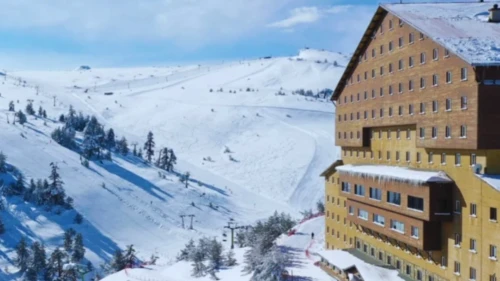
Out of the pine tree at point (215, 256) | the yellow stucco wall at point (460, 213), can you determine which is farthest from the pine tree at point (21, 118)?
the yellow stucco wall at point (460, 213)

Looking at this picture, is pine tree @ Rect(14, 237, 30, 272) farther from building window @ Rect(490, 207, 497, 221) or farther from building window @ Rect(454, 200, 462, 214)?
building window @ Rect(490, 207, 497, 221)

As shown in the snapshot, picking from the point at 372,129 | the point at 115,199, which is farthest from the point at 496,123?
the point at 115,199

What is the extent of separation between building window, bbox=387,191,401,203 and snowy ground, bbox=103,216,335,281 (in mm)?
10126

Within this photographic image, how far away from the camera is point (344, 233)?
51.7 metres

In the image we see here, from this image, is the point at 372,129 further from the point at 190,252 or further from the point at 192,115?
the point at 192,115

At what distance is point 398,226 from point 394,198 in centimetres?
201

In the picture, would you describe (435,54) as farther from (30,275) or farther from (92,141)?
(92,141)

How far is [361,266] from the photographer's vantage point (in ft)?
137

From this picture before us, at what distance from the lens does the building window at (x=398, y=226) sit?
121ft

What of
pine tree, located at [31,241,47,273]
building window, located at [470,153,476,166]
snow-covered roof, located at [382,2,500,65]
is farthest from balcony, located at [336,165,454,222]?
pine tree, located at [31,241,47,273]

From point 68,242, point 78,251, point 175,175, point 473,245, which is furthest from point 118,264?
point 175,175

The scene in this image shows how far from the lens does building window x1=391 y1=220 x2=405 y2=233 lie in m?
36.9

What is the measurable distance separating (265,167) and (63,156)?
49.3m

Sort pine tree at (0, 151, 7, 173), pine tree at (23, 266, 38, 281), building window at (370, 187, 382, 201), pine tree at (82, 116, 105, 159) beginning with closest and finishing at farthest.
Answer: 1. building window at (370, 187, 382, 201)
2. pine tree at (23, 266, 38, 281)
3. pine tree at (0, 151, 7, 173)
4. pine tree at (82, 116, 105, 159)
